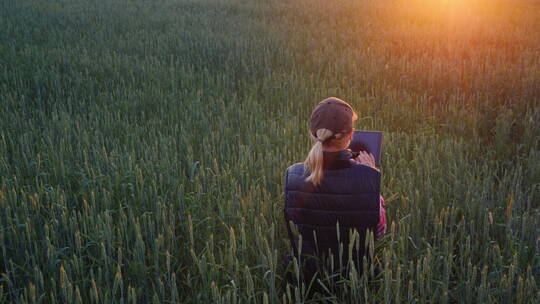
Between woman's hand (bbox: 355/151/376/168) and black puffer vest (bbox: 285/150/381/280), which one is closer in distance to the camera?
black puffer vest (bbox: 285/150/381/280)

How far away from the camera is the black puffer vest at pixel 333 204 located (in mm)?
2262

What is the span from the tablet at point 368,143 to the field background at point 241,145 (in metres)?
0.47

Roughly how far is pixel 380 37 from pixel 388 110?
174 inches

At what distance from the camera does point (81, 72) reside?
689 centimetres

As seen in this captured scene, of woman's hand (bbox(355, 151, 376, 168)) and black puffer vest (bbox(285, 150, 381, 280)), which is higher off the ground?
woman's hand (bbox(355, 151, 376, 168))

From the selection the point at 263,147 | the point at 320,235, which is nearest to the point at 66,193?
the point at 263,147

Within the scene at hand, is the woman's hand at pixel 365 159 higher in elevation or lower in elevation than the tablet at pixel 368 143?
→ lower

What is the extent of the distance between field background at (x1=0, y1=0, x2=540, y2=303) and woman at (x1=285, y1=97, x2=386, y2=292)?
0.21 meters

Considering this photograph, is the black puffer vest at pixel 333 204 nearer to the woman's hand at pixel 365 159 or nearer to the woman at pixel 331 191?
the woman at pixel 331 191

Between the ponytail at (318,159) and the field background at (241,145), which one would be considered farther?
the field background at (241,145)

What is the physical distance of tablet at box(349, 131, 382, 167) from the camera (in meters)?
2.59

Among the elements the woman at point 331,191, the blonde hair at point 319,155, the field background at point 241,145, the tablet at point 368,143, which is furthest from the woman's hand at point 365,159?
the field background at point 241,145

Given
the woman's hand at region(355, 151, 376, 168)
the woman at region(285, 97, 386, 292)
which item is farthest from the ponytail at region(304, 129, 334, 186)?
the woman's hand at region(355, 151, 376, 168)

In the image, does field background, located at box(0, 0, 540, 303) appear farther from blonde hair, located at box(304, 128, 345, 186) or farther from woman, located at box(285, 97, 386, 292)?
blonde hair, located at box(304, 128, 345, 186)
